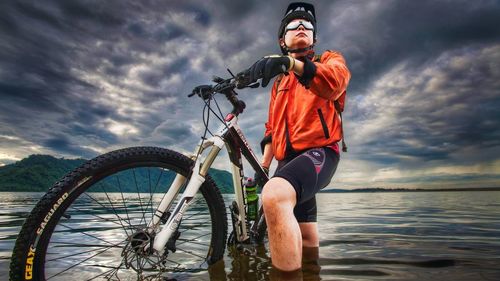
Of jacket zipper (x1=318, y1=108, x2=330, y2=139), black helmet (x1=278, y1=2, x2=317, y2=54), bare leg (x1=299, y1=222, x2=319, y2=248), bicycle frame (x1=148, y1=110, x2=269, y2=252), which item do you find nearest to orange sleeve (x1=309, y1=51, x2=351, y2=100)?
jacket zipper (x1=318, y1=108, x2=330, y2=139)

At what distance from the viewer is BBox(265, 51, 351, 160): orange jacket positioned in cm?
239

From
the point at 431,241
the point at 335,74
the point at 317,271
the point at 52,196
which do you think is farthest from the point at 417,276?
the point at 52,196

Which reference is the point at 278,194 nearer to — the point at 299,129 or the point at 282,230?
the point at 282,230

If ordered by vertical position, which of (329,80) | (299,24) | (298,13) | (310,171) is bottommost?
(310,171)

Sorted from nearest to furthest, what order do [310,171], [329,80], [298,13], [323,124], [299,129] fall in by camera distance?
1. [329,80]
2. [310,171]
3. [323,124]
4. [299,129]
5. [298,13]

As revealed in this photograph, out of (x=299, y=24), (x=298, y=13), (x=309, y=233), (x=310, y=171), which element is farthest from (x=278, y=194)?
(x=298, y=13)

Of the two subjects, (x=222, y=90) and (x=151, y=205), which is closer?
(x=151, y=205)

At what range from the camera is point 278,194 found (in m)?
2.14

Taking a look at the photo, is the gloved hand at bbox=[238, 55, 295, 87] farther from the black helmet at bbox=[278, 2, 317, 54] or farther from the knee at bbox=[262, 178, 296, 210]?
the black helmet at bbox=[278, 2, 317, 54]

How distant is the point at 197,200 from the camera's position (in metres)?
2.95

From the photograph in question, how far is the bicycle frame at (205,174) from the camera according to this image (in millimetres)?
2621

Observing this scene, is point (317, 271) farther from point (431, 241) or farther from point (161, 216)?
point (431, 241)

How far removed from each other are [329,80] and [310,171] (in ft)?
2.68

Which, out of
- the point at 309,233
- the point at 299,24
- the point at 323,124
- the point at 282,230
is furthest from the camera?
the point at 309,233
